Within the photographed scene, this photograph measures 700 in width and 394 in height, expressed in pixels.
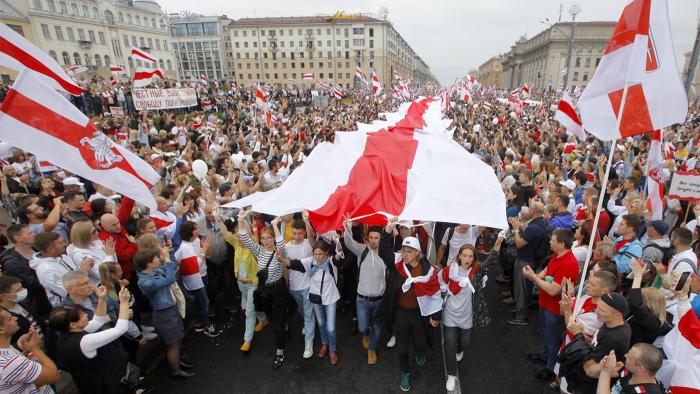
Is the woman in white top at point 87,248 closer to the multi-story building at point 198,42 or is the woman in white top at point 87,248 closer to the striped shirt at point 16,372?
the striped shirt at point 16,372

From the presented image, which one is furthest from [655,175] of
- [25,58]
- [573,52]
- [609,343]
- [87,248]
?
[573,52]

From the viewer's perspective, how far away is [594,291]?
120 inches

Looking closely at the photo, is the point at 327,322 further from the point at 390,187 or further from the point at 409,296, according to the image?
the point at 390,187

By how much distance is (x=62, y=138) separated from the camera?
318 cm

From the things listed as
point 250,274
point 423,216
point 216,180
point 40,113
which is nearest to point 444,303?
point 423,216

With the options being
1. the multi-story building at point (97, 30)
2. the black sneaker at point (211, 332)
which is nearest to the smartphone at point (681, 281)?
the black sneaker at point (211, 332)

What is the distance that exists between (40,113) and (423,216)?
378cm

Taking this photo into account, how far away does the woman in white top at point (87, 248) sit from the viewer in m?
3.67

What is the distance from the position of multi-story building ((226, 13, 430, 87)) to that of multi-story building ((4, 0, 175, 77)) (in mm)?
22632

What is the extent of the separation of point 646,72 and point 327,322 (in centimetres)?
418

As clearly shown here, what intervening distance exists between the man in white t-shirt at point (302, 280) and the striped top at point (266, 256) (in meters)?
0.20

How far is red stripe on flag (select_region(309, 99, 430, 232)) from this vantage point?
444 cm

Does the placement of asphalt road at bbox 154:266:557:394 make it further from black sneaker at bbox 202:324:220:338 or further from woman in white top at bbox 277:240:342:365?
woman in white top at bbox 277:240:342:365

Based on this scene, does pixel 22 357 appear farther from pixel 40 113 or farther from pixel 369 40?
pixel 369 40
